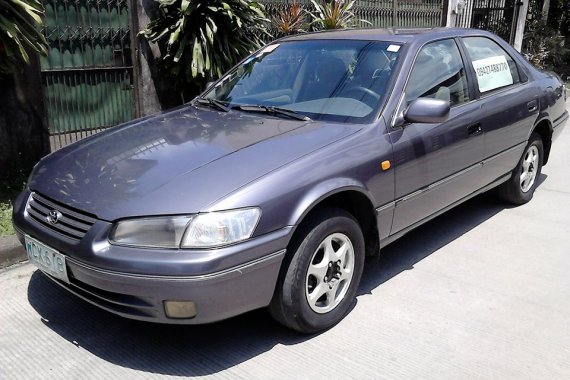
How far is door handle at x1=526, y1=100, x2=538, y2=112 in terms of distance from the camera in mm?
4914

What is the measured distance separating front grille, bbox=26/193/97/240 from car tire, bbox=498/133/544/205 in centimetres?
379

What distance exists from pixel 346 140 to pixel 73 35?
13.1 feet

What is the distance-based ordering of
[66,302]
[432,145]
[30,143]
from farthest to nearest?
[30,143], [432,145], [66,302]

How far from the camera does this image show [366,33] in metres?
4.20

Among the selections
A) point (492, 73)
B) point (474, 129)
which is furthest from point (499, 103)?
point (474, 129)

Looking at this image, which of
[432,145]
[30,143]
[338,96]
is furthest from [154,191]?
[30,143]

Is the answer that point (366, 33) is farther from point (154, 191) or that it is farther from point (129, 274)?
point (129, 274)

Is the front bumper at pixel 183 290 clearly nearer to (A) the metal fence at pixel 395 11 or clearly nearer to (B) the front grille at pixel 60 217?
(B) the front grille at pixel 60 217

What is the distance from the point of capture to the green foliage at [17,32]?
4617mm

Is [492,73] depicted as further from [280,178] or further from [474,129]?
[280,178]

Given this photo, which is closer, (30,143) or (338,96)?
(338,96)

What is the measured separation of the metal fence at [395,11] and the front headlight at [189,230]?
623cm

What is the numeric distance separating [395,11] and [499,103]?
6.90 m

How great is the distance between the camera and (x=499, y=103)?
4.52 meters
